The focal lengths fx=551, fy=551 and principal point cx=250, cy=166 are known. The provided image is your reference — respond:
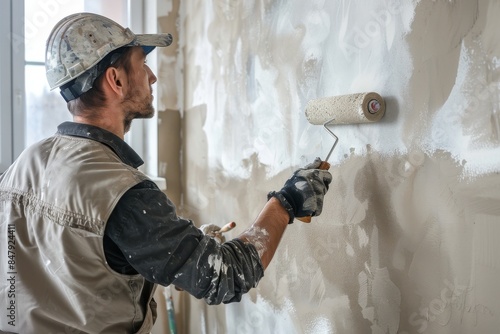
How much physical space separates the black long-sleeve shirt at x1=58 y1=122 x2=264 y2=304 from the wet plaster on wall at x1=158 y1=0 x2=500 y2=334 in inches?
17.7

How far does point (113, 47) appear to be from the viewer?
57.7 inches

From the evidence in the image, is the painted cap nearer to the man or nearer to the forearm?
the man

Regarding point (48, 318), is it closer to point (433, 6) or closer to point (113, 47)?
point (113, 47)

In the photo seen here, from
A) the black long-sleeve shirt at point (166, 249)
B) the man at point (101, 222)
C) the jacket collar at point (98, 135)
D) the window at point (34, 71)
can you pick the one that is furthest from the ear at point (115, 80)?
the window at point (34, 71)

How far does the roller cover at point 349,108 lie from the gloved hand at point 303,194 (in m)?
0.17

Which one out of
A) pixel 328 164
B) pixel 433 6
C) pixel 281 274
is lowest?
pixel 281 274

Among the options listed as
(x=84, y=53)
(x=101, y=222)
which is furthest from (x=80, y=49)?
(x=101, y=222)

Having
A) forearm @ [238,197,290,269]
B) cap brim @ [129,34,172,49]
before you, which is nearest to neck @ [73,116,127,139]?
cap brim @ [129,34,172,49]

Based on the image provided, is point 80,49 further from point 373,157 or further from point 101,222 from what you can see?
point 373,157

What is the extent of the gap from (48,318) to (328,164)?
2.78 ft

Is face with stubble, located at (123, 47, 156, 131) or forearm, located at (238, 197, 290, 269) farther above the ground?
face with stubble, located at (123, 47, 156, 131)

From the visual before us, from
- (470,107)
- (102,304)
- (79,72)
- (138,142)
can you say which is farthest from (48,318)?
(138,142)

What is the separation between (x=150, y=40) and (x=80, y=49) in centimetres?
21

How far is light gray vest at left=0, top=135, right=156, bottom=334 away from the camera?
50.5 inches
